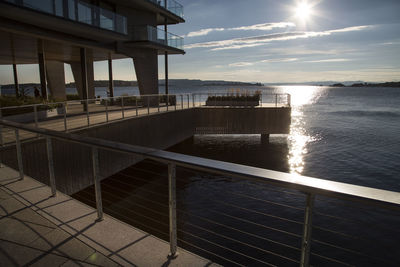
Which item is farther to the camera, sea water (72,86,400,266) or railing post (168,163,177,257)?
sea water (72,86,400,266)

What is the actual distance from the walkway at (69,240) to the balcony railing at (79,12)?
10868mm

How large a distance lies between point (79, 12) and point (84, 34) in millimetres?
1907

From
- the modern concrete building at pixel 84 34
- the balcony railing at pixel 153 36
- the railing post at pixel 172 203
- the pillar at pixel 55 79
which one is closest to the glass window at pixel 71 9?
the modern concrete building at pixel 84 34

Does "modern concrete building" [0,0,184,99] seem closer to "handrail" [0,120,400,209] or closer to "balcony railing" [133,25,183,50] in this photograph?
"balcony railing" [133,25,183,50]

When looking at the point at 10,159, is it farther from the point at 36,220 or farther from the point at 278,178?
the point at 278,178

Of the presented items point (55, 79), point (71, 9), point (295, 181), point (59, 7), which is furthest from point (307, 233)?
point (55, 79)

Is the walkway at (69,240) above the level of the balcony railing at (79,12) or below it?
below

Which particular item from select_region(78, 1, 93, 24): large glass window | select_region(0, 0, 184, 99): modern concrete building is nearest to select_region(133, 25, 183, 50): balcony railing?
select_region(0, 0, 184, 99): modern concrete building

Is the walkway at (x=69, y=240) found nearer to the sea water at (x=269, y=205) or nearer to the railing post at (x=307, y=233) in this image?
the sea water at (x=269, y=205)

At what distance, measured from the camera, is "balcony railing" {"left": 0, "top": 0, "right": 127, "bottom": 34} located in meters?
12.1

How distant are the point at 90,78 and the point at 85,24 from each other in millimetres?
11263

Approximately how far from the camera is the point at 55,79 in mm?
24766

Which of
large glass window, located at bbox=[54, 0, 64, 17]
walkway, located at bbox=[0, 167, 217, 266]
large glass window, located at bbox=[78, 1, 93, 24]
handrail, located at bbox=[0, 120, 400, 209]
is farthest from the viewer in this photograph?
large glass window, located at bbox=[78, 1, 93, 24]

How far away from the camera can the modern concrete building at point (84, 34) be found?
1241 cm
